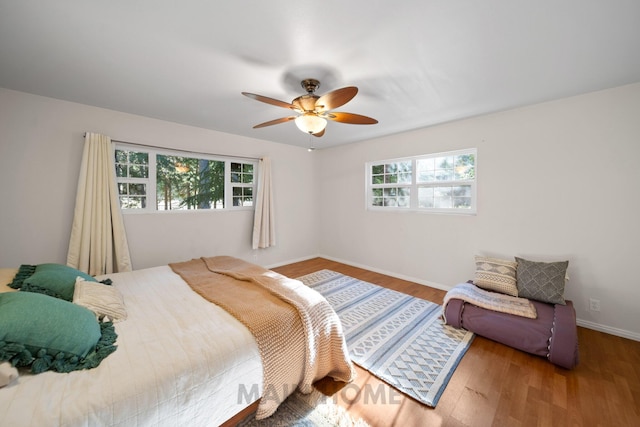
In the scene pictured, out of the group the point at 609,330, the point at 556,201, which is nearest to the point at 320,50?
the point at 556,201

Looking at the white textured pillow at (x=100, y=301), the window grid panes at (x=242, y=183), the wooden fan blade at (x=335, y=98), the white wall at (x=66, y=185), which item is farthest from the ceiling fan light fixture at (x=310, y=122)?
the window grid panes at (x=242, y=183)

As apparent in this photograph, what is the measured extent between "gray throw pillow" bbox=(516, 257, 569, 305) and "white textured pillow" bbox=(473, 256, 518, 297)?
67 millimetres

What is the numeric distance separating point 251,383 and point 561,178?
11.4 ft

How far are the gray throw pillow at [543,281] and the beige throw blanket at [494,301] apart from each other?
13 cm

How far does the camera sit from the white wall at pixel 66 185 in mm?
2359

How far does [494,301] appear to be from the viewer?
2.31 m

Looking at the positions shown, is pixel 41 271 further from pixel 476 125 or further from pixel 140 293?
pixel 476 125

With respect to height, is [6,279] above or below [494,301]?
above

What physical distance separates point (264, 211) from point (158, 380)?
3252 millimetres

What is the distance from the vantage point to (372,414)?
1.48 meters

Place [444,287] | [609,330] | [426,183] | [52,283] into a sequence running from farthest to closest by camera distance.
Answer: [426,183]
[444,287]
[609,330]
[52,283]

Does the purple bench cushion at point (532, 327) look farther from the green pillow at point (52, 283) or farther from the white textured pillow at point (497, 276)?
the green pillow at point (52, 283)

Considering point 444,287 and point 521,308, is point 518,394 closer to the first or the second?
point 521,308

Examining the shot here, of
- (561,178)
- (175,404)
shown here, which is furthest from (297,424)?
(561,178)
